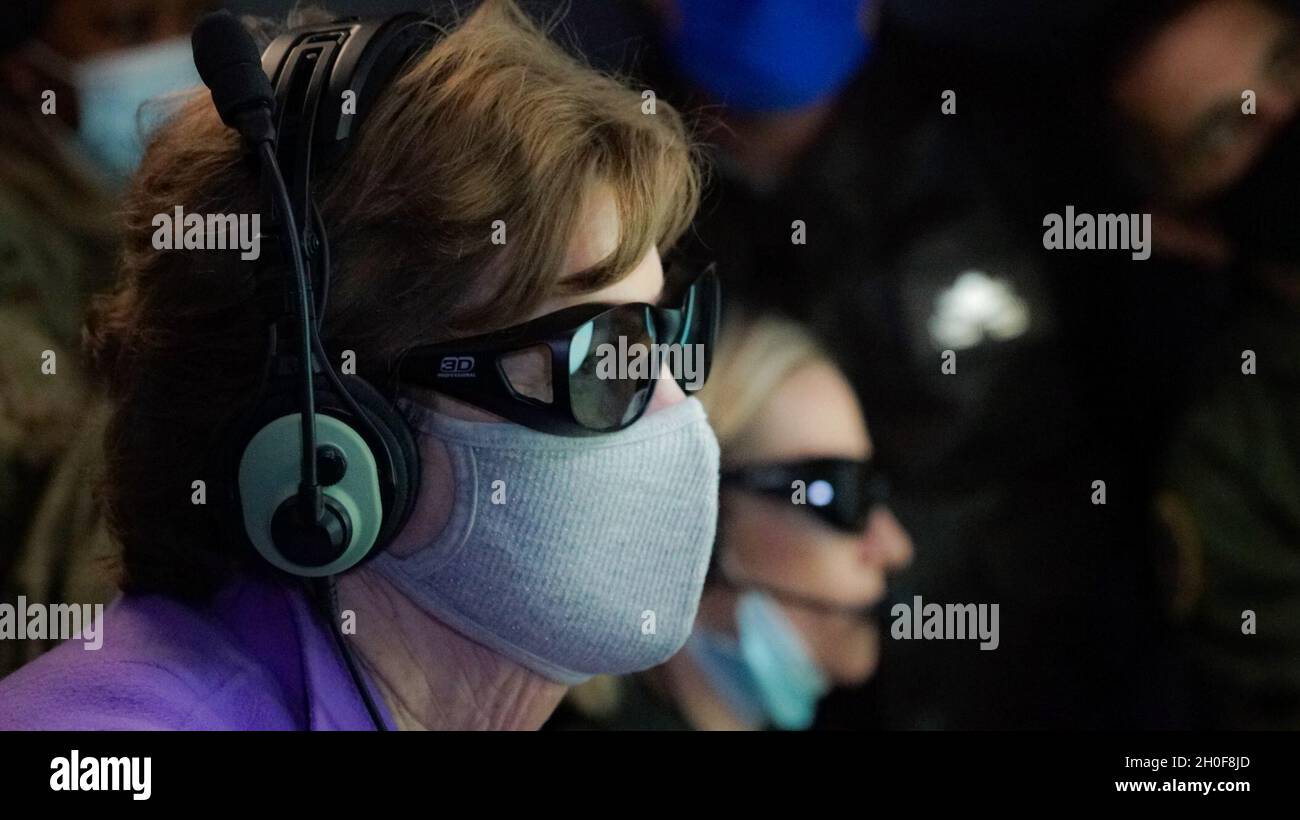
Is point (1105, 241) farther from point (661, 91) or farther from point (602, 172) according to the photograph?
point (602, 172)

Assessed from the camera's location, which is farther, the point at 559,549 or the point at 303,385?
the point at 559,549

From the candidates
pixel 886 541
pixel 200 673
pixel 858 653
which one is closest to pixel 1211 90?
pixel 886 541

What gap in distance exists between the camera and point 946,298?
6.36 ft

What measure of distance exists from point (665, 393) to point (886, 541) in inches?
30.7

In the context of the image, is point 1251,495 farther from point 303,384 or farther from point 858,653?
point 303,384

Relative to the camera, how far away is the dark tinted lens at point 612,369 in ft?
3.37

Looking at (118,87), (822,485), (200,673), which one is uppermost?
(118,87)

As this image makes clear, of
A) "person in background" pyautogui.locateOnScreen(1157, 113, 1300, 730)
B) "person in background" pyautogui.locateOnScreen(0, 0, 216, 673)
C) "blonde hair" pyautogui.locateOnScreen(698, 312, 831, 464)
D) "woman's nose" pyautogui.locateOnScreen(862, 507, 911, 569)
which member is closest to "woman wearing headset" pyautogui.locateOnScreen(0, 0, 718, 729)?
"person in background" pyautogui.locateOnScreen(0, 0, 216, 673)

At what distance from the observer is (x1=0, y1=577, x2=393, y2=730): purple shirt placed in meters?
0.96

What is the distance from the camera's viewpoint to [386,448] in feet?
3.14

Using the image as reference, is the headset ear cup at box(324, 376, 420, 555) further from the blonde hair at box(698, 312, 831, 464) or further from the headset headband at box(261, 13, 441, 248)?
the blonde hair at box(698, 312, 831, 464)
